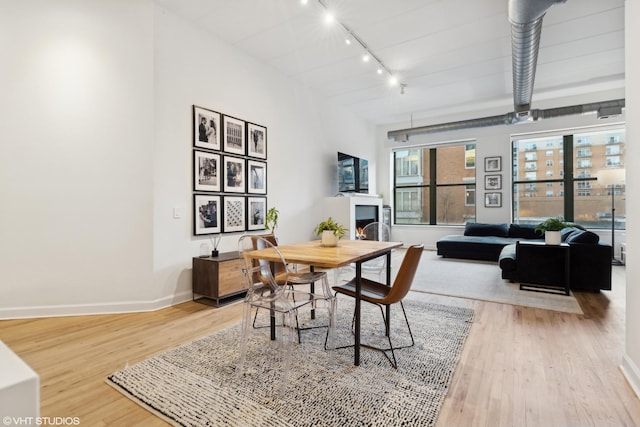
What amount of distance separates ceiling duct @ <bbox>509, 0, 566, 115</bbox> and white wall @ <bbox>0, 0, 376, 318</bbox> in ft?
11.2

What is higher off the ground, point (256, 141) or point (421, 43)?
point (421, 43)

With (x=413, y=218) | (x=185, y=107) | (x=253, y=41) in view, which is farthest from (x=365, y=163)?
(x=185, y=107)

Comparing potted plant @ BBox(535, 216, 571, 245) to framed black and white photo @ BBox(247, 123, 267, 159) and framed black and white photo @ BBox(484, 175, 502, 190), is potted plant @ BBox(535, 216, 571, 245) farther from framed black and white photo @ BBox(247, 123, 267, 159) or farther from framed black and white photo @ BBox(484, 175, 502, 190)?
framed black and white photo @ BBox(247, 123, 267, 159)

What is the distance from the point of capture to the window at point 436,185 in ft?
24.8

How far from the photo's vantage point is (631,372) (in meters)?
1.93

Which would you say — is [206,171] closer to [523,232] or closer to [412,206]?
[412,206]

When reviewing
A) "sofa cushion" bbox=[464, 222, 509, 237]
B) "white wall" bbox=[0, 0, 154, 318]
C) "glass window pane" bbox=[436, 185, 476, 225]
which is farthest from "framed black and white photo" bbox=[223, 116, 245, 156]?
"glass window pane" bbox=[436, 185, 476, 225]

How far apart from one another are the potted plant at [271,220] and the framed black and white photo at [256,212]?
56 mm

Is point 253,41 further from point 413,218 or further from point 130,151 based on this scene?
point 413,218

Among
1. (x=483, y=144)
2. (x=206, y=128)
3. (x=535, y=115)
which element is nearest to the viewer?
(x=206, y=128)

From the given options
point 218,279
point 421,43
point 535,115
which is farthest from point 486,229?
point 218,279

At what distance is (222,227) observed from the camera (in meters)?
4.05

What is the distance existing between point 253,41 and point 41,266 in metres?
3.52

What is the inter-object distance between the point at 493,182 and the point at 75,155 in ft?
24.5
